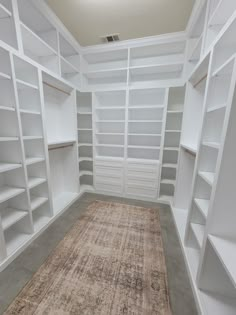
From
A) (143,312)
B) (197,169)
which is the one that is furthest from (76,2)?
(143,312)

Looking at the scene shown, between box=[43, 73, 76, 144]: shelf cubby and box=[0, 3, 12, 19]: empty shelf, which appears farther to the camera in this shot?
box=[43, 73, 76, 144]: shelf cubby

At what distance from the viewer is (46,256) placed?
1.62m

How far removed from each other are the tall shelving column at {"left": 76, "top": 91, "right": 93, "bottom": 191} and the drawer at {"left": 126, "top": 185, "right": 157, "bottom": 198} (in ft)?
3.09

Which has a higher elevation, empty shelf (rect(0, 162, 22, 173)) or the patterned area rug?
empty shelf (rect(0, 162, 22, 173))

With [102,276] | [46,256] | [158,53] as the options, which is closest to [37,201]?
[46,256]

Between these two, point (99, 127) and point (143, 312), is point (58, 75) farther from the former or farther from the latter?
point (143, 312)

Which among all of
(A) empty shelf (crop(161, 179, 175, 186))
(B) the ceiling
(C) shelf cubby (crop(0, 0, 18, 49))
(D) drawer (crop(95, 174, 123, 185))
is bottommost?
(D) drawer (crop(95, 174, 123, 185))

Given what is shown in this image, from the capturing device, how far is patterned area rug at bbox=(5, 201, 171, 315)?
1.16m

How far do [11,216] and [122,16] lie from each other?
2.94 m

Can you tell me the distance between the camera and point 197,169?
1.51 m

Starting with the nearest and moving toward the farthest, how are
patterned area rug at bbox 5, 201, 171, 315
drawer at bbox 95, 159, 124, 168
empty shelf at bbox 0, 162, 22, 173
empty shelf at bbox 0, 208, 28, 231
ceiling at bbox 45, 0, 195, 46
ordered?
1. patterned area rug at bbox 5, 201, 171, 315
2. empty shelf at bbox 0, 162, 22, 173
3. empty shelf at bbox 0, 208, 28, 231
4. ceiling at bbox 45, 0, 195, 46
5. drawer at bbox 95, 159, 124, 168

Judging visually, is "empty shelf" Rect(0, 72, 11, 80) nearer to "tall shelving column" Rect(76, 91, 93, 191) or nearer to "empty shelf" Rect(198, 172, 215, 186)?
"tall shelving column" Rect(76, 91, 93, 191)

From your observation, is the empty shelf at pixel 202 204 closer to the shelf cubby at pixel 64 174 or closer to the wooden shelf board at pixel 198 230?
the wooden shelf board at pixel 198 230

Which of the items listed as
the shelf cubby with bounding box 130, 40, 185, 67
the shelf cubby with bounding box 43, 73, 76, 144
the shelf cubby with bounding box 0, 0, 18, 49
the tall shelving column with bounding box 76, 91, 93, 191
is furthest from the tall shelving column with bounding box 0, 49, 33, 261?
the shelf cubby with bounding box 130, 40, 185, 67
